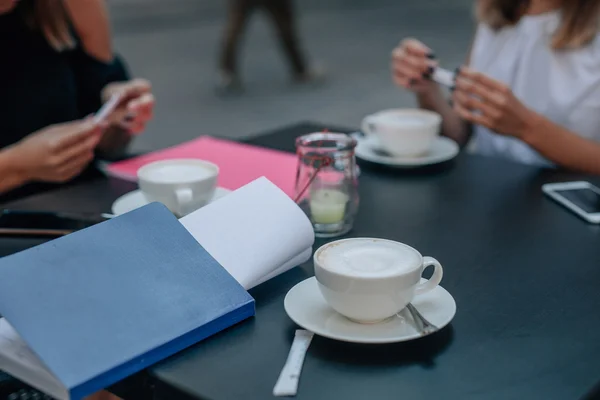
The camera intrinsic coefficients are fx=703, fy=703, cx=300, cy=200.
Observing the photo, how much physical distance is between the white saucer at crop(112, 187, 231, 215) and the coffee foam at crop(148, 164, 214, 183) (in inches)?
1.7

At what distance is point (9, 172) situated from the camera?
4.24ft

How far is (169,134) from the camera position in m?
3.95

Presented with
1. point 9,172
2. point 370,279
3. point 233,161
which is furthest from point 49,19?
point 370,279

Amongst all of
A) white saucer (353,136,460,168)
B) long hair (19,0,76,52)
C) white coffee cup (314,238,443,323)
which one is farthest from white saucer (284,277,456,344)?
long hair (19,0,76,52)

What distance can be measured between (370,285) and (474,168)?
2.30 ft

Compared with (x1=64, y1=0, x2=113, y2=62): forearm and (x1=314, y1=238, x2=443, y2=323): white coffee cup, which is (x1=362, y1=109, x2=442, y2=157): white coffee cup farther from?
(x1=64, y1=0, x2=113, y2=62): forearm

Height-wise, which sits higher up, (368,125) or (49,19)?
(49,19)

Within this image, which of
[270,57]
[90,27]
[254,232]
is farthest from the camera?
[270,57]

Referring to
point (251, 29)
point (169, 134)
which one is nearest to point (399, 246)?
point (169, 134)

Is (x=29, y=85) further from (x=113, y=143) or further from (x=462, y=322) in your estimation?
(x=462, y=322)

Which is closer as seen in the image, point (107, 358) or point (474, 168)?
point (107, 358)

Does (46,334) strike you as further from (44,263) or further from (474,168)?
(474,168)

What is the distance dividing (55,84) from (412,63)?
2.69ft

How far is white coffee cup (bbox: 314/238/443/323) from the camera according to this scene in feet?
2.27
